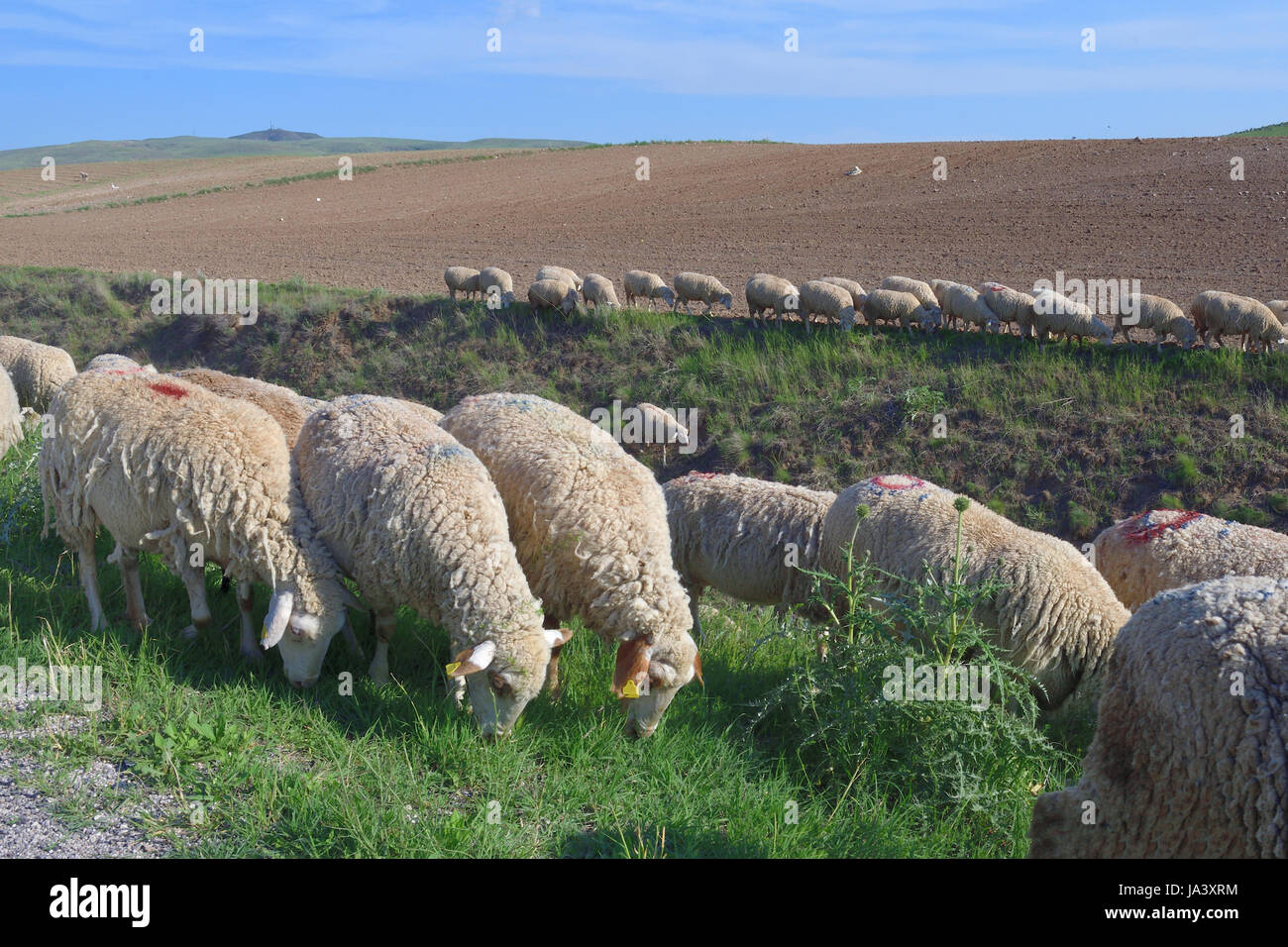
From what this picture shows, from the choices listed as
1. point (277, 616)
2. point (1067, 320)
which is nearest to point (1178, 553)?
point (277, 616)

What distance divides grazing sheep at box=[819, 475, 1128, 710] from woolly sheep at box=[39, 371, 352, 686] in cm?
312

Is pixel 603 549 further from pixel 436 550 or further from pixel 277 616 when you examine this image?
pixel 277 616

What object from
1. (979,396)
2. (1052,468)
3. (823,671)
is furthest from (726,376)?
(823,671)

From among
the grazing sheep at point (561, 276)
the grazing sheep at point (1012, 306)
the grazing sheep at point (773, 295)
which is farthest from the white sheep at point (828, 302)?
the grazing sheep at point (561, 276)

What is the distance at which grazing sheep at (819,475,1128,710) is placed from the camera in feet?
18.6

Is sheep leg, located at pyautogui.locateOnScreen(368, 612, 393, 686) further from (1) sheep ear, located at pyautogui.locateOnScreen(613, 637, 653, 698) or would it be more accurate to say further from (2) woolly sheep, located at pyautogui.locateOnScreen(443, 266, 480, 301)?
(2) woolly sheep, located at pyautogui.locateOnScreen(443, 266, 480, 301)

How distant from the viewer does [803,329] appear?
16391mm

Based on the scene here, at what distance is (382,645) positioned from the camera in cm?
568

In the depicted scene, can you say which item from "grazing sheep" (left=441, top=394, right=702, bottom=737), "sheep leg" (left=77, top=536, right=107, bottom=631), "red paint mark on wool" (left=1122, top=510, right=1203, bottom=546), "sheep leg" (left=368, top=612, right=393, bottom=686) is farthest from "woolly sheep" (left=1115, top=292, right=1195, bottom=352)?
"sheep leg" (left=77, top=536, right=107, bottom=631)

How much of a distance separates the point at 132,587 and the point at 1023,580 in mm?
5485

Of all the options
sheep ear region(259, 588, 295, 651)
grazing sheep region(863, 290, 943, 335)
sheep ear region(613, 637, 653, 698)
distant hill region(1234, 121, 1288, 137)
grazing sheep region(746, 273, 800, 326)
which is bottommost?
sheep ear region(613, 637, 653, 698)

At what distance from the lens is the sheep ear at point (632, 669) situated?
5.04 meters

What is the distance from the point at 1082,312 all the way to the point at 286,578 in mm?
13102

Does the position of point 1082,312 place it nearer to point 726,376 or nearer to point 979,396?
point 979,396
